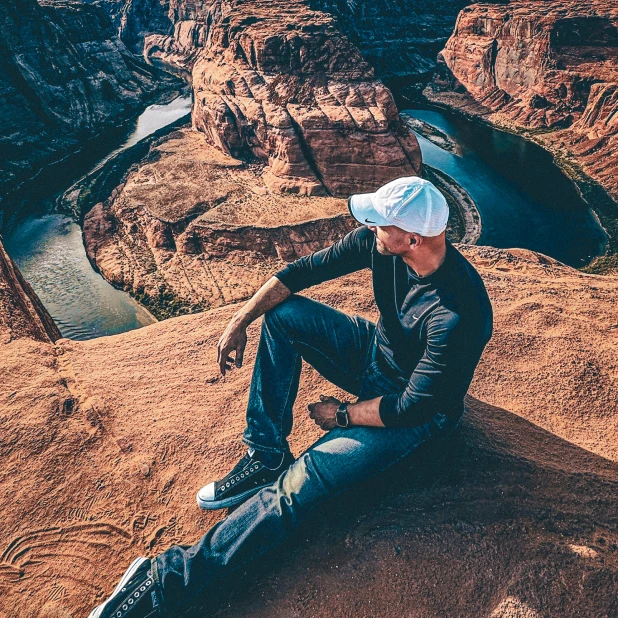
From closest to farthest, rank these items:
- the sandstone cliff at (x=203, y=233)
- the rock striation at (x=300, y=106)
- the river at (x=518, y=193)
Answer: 1. the sandstone cliff at (x=203, y=233)
2. the rock striation at (x=300, y=106)
3. the river at (x=518, y=193)

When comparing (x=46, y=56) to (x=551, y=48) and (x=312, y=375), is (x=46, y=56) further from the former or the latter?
(x=312, y=375)

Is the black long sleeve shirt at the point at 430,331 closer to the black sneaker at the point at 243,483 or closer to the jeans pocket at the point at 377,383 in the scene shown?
the jeans pocket at the point at 377,383

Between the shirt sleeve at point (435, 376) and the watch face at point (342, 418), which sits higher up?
the shirt sleeve at point (435, 376)

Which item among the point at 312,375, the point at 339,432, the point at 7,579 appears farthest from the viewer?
the point at 312,375

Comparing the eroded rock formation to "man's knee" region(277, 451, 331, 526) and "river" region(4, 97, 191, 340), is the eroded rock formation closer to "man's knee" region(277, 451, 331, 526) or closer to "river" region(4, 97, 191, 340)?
"river" region(4, 97, 191, 340)

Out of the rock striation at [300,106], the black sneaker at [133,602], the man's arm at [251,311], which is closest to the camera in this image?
the black sneaker at [133,602]

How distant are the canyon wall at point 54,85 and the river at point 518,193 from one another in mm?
33511

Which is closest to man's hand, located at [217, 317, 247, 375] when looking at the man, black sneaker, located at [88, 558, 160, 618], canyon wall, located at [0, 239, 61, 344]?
the man

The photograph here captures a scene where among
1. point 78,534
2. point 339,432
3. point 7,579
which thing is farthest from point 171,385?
point 339,432

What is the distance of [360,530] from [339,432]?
3.01 ft

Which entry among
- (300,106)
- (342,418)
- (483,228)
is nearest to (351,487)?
(342,418)

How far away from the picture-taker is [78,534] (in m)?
4.46

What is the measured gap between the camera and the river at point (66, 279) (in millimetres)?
24141

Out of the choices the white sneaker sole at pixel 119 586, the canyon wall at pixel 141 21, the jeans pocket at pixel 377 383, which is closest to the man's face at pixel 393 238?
the jeans pocket at pixel 377 383
